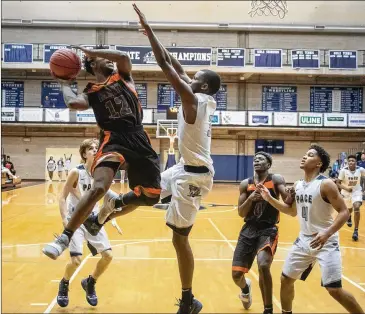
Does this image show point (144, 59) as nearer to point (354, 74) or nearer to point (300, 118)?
point (300, 118)

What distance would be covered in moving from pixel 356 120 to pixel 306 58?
425 cm

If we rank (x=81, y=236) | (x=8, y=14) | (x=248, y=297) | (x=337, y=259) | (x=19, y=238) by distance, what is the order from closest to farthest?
(x=337, y=259) < (x=248, y=297) < (x=81, y=236) < (x=19, y=238) < (x=8, y=14)

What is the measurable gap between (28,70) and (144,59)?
6.81 meters

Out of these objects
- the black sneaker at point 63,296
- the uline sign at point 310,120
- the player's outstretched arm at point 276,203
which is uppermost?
the uline sign at point 310,120

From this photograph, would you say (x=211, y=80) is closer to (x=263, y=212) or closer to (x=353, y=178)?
(x=263, y=212)

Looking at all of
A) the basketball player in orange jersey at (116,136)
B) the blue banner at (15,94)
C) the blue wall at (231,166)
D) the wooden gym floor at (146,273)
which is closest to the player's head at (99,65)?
the basketball player in orange jersey at (116,136)

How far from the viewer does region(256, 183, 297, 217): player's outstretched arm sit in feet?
12.2

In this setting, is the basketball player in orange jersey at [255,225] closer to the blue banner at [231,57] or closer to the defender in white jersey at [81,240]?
the defender in white jersey at [81,240]

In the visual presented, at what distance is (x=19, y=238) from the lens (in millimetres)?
7680

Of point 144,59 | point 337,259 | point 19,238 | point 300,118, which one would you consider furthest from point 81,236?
point 300,118

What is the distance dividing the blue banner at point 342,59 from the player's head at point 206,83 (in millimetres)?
20631

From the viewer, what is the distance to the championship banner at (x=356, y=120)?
22656 millimetres

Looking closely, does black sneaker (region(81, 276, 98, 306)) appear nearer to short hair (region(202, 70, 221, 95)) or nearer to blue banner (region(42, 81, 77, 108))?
short hair (region(202, 70, 221, 95))

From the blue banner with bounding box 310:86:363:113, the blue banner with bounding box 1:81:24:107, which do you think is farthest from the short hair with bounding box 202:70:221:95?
the blue banner with bounding box 1:81:24:107
